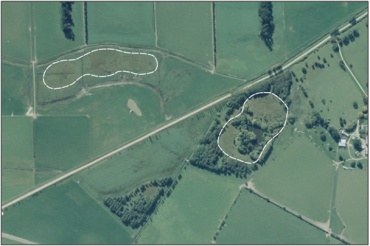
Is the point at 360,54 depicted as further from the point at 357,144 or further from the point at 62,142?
the point at 62,142

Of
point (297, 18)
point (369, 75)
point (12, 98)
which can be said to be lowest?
point (12, 98)

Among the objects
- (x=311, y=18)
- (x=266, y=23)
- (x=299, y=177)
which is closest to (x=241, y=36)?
(x=266, y=23)

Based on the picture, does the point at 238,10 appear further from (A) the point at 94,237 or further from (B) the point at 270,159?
(A) the point at 94,237

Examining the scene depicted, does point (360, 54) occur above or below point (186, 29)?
below

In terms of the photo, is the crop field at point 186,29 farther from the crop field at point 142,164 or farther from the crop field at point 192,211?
the crop field at point 192,211

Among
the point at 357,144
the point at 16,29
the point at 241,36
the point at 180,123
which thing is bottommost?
the point at 357,144

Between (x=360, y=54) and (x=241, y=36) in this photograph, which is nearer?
(x=241, y=36)

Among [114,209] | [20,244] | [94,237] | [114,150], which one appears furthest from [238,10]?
[20,244]
